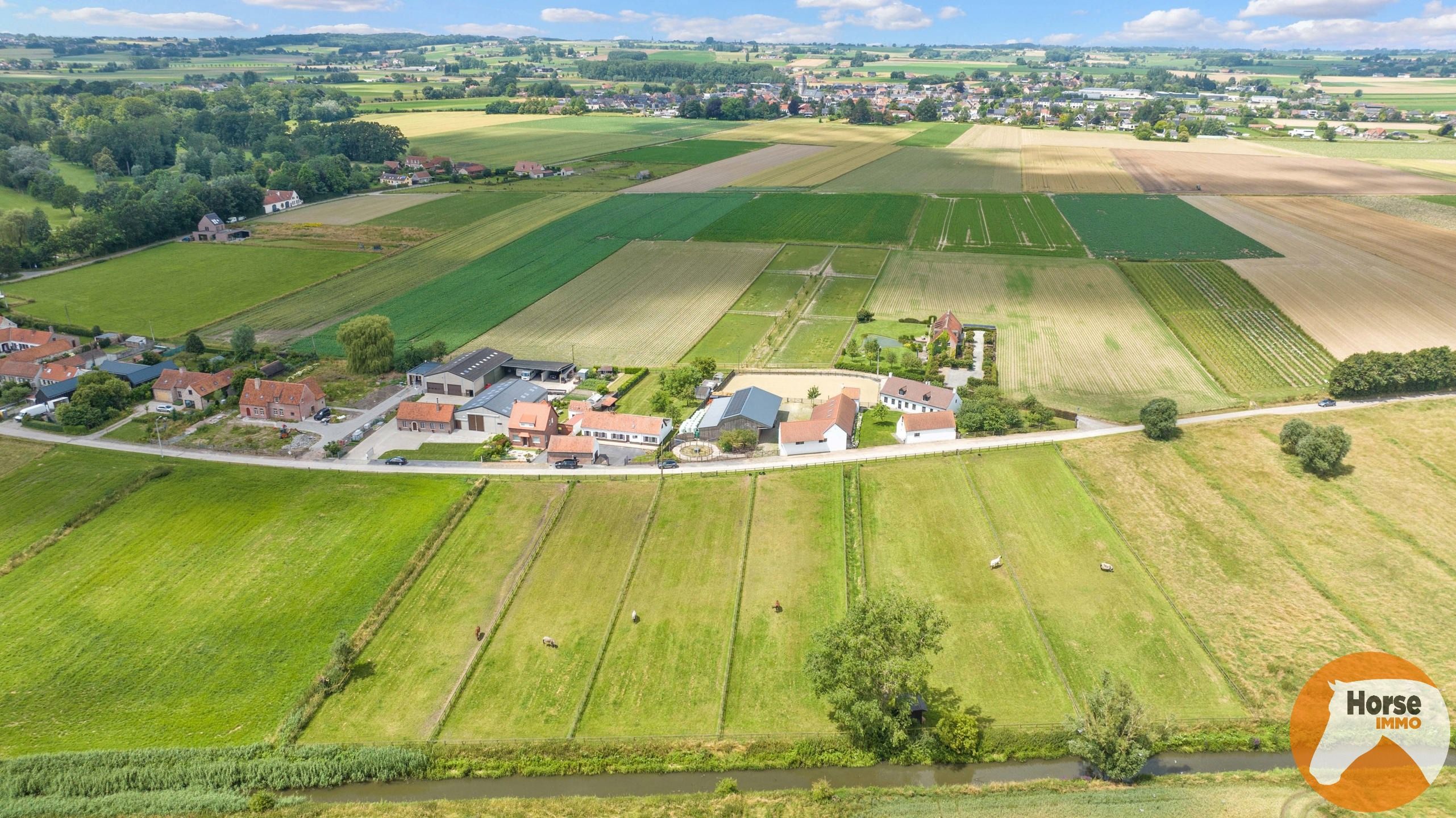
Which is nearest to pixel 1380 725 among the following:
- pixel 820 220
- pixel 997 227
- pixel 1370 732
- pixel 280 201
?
pixel 1370 732

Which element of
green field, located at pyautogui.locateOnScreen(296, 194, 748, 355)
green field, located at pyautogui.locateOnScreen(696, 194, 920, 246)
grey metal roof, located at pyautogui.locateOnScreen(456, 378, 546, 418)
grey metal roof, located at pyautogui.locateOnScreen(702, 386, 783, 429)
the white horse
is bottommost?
the white horse

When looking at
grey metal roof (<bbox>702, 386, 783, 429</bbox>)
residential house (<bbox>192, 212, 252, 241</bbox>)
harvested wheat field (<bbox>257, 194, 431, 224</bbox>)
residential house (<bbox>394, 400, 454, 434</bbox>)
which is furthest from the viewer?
harvested wheat field (<bbox>257, 194, 431, 224</bbox>)

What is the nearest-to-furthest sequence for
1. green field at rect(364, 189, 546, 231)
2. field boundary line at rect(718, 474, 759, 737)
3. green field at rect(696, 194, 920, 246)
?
field boundary line at rect(718, 474, 759, 737) → green field at rect(696, 194, 920, 246) → green field at rect(364, 189, 546, 231)

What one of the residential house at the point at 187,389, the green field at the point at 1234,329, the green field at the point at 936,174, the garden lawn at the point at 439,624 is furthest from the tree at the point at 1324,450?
the green field at the point at 936,174

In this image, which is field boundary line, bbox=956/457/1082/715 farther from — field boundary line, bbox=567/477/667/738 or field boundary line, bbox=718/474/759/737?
field boundary line, bbox=567/477/667/738

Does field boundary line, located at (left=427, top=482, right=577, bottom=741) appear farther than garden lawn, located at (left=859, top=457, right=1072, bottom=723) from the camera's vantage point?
No

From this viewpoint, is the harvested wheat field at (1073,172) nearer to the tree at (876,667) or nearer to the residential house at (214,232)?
the tree at (876,667)

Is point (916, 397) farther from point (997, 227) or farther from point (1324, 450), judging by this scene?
point (997, 227)

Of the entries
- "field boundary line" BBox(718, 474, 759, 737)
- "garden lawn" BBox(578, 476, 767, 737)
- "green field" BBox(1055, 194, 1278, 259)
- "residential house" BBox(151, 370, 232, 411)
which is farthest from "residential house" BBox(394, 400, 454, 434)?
"green field" BBox(1055, 194, 1278, 259)

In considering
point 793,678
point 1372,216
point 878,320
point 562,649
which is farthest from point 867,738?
point 1372,216
